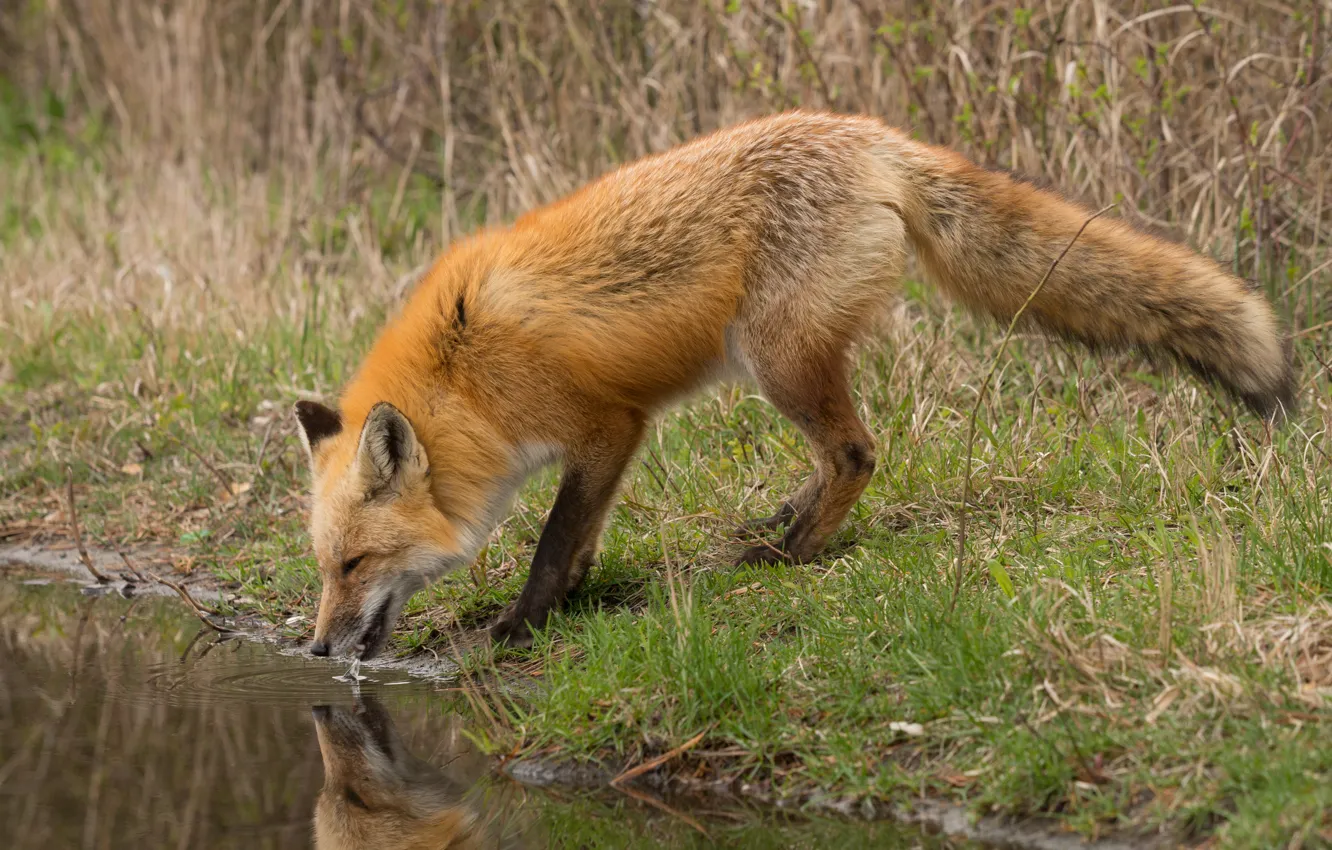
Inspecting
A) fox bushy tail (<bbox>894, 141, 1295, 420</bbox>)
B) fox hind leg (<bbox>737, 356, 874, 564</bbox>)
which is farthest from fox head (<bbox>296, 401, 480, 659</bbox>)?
fox bushy tail (<bbox>894, 141, 1295, 420</bbox>)

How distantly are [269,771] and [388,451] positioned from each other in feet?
3.61

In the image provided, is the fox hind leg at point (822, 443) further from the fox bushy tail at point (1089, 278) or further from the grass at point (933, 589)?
the fox bushy tail at point (1089, 278)

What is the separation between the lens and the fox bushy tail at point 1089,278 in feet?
14.1

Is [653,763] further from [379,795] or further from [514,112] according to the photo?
[514,112]

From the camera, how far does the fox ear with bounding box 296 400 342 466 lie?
462cm

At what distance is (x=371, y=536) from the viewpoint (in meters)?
4.44

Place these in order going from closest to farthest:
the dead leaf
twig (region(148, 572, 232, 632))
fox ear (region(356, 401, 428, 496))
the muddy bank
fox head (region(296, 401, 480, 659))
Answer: the muddy bank < the dead leaf < fox ear (region(356, 401, 428, 496)) < fox head (region(296, 401, 480, 659)) < twig (region(148, 572, 232, 632))

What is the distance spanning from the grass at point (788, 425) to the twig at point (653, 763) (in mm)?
46

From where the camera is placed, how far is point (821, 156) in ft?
15.4

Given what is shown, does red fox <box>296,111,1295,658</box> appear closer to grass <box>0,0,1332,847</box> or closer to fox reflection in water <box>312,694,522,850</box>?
grass <box>0,0,1332,847</box>

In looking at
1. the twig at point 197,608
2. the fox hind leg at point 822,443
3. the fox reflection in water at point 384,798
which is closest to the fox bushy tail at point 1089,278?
the fox hind leg at point 822,443

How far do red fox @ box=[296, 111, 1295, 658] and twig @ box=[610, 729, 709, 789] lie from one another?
1073 millimetres

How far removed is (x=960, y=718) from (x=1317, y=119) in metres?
4.45

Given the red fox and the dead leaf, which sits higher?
the red fox
